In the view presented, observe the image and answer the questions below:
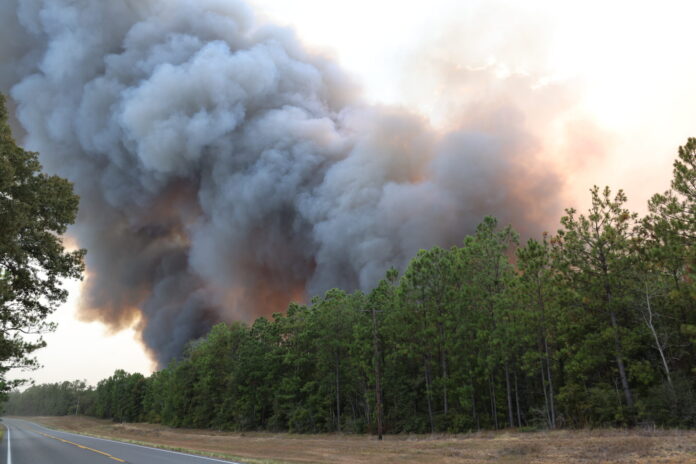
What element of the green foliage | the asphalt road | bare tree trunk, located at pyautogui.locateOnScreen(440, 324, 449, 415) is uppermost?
the green foliage

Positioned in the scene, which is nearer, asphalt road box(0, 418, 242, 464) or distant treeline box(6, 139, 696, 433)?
asphalt road box(0, 418, 242, 464)

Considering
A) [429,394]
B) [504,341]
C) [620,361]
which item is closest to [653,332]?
[620,361]

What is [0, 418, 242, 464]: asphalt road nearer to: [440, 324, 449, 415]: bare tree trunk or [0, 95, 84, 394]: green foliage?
[0, 95, 84, 394]: green foliage

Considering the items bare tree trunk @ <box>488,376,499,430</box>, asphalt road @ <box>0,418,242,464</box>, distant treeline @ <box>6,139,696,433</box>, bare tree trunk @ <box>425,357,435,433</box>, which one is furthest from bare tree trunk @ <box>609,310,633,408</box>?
asphalt road @ <box>0,418,242,464</box>

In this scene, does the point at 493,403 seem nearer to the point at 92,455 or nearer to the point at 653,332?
the point at 653,332

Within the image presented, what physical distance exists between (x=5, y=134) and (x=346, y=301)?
36418 mm

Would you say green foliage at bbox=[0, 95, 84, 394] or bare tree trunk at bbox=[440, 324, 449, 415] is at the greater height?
green foliage at bbox=[0, 95, 84, 394]

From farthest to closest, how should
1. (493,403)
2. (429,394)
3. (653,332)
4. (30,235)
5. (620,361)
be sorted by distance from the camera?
(429,394) → (493,403) → (620,361) → (653,332) → (30,235)

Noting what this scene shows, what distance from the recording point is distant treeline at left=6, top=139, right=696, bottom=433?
23.9 metres

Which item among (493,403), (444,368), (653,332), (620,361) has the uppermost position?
(653,332)

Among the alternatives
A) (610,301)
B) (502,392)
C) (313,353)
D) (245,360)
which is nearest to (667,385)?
(610,301)

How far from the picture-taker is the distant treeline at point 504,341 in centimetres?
2394

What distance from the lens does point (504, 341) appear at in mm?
31047

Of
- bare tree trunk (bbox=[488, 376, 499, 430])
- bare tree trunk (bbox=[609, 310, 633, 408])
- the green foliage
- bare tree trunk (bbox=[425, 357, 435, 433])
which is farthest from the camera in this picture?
bare tree trunk (bbox=[425, 357, 435, 433])
